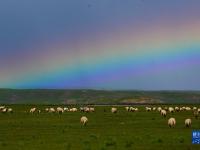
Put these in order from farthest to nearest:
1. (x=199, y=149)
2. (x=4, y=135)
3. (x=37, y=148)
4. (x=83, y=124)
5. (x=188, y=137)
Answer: (x=83, y=124) → (x=4, y=135) → (x=188, y=137) → (x=37, y=148) → (x=199, y=149)

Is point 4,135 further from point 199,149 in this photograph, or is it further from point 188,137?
point 199,149

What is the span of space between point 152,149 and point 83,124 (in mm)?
25325

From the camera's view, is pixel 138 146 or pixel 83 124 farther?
pixel 83 124

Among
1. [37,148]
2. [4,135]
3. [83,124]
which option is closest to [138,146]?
[37,148]

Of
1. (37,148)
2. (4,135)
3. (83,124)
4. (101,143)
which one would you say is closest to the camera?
(37,148)

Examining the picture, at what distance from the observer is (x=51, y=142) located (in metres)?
35.8

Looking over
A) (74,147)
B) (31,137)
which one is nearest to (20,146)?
(74,147)

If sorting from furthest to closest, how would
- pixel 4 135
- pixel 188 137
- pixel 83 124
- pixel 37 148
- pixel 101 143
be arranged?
pixel 83 124 → pixel 4 135 → pixel 188 137 → pixel 101 143 → pixel 37 148

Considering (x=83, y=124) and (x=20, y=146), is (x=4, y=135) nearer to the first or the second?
(x=20, y=146)

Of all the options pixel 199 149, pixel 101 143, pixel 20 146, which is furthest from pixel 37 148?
pixel 199 149

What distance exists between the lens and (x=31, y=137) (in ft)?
133

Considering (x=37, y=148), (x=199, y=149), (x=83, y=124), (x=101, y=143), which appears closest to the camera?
(x=199, y=149)

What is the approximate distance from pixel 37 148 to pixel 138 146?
6.92m

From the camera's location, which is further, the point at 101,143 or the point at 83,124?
the point at 83,124
